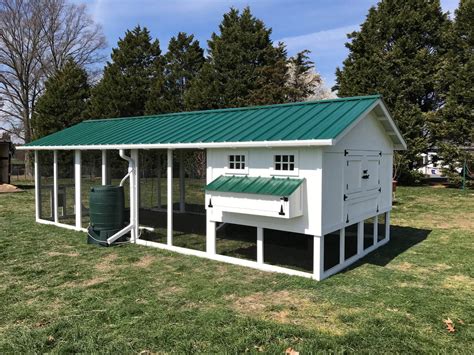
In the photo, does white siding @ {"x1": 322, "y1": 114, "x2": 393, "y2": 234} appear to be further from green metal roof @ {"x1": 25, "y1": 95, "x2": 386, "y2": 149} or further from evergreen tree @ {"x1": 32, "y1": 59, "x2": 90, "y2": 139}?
evergreen tree @ {"x1": 32, "y1": 59, "x2": 90, "y2": 139}

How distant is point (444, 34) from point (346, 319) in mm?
20701

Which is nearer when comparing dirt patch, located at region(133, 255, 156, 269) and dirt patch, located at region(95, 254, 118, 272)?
dirt patch, located at region(95, 254, 118, 272)

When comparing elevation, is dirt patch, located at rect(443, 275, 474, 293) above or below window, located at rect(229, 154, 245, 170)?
below

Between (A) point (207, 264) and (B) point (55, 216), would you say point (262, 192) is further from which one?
(B) point (55, 216)

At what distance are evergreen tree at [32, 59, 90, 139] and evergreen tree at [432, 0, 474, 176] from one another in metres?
22.5

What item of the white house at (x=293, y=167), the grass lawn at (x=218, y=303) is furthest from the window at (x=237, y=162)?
the grass lawn at (x=218, y=303)

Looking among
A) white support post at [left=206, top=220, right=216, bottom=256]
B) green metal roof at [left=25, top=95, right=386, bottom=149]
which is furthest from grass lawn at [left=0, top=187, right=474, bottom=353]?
green metal roof at [left=25, top=95, right=386, bottom=149]

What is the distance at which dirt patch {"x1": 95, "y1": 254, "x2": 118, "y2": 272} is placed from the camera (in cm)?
653

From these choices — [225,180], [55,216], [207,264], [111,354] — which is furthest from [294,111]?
[55,216]

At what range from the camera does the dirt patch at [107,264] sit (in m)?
6.53

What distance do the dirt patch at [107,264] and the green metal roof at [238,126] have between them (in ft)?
7.72

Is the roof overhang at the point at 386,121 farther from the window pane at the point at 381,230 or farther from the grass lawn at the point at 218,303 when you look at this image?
the grass lawn at the point at 218,303

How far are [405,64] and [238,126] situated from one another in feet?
56.9

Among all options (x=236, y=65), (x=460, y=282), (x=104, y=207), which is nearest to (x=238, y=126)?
(x=104, y=207)
